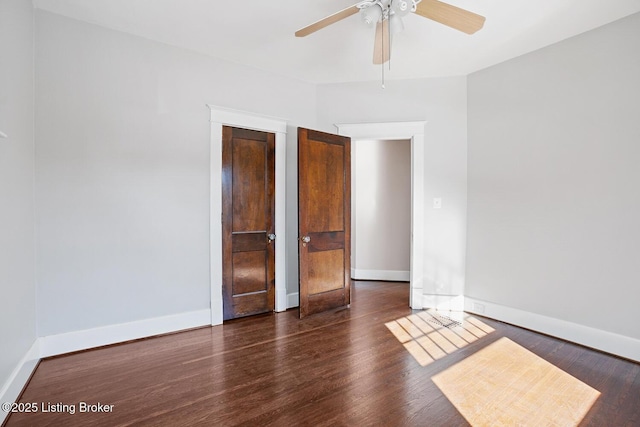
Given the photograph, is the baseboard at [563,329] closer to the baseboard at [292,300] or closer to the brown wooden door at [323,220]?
the brown wooden door at [323,220]

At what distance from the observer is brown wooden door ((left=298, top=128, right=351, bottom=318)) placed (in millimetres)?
3416


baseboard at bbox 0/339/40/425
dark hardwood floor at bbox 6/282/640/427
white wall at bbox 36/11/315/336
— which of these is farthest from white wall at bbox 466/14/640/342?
baseboard at bbox 0/339/40/425

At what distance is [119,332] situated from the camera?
2734 millimetres

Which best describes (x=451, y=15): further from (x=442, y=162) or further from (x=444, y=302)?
(x=444, y=302)

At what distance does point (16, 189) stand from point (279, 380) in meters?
2.25

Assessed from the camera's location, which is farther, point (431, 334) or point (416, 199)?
point (416, 199)

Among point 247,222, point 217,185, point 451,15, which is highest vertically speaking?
point 451,15

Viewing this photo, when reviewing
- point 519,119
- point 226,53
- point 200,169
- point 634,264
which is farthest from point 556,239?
point 226,53

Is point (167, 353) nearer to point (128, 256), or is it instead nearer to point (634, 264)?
point (128, 256)

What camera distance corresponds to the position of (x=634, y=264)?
2463mm

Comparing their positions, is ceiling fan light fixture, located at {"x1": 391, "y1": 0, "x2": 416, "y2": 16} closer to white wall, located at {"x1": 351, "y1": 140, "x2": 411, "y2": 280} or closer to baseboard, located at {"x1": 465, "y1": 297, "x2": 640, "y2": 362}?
baseboard, located at {"x1": 465, "y1": 297, "x2": 640, "y2": 362}

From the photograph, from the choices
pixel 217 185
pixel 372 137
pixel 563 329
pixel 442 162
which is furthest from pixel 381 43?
pixel 563 329

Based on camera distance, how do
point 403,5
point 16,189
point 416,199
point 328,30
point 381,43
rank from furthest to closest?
point 416,199 → point 328,30 → point 381,43 → point 16,189 → point 403,5

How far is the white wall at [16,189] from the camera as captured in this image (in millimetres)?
1793
